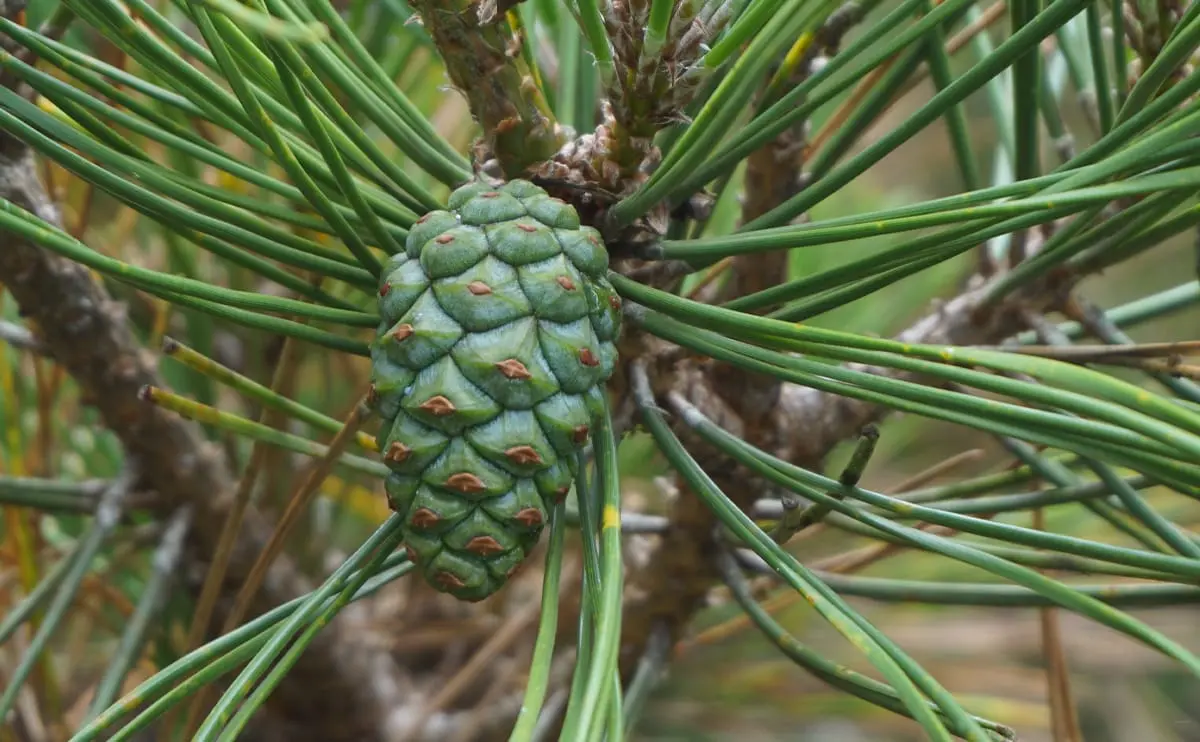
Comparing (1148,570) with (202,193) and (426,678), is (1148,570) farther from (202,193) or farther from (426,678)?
(426,678)

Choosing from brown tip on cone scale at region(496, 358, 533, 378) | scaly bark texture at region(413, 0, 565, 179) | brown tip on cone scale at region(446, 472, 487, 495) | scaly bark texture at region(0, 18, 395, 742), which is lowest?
scaly bark texture at region(0, 18, 395, 742)

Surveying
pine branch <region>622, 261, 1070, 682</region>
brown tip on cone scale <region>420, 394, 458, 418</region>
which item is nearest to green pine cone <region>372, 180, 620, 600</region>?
brown tip on cone scale <region>420, 394, 458, 418</region>

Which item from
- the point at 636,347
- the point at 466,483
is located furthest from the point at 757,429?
the point at 466,483

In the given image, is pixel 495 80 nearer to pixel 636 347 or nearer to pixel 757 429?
pixel 636 347

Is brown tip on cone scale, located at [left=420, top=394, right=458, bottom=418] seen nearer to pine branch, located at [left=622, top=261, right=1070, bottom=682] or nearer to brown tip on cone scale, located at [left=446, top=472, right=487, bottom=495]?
brown tip on cone scale, located at [left=446, top=472, right=487, bottom=495]

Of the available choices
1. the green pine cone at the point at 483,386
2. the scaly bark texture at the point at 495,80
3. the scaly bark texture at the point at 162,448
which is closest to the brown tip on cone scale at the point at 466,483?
the green pine cone at the point at 483,386

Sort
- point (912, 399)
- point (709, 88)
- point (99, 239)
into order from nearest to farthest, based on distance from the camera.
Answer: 1. point (912, 399)
2. point (709, 88)
3. point (99, 239)

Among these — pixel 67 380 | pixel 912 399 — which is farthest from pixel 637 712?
pixel 67 380

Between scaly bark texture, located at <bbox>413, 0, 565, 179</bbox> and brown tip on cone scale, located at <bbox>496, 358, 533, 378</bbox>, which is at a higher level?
scaly bark texture, located at <bbox>413, 0, 565, 179</bbox>
